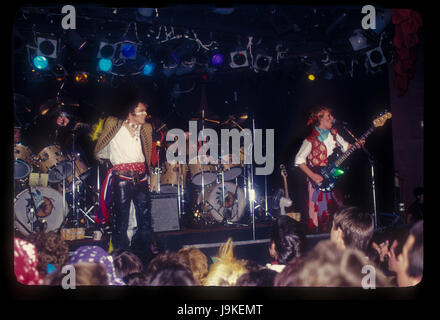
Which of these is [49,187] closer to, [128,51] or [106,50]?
[106,50]

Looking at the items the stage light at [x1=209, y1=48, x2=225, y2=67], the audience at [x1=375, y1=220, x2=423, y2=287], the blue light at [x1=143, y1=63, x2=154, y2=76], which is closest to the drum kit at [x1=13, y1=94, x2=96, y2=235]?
the blue light at [x1=143, y1=63, x2=154, y2=76]

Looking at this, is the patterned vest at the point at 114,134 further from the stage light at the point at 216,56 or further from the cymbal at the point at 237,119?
the stage light at the point at 216,56

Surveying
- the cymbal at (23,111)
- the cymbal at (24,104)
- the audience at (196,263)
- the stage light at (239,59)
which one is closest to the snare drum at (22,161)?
the cymbal at (23,111)

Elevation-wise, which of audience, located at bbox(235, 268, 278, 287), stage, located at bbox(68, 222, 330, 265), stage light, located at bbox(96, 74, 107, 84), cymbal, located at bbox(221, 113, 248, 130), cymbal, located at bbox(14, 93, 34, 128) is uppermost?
stage light, located at bbox(96, 74, 107, 84)

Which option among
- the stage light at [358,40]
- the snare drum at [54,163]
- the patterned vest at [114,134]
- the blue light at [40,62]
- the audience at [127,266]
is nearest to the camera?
the audience at [127,266]

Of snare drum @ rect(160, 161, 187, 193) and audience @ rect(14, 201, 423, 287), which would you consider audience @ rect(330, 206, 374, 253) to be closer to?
audience @ rect(14, 201, 423, 287)

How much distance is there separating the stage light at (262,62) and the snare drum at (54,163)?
3153 mm

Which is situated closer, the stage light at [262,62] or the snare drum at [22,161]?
the snare drum at [22,161]

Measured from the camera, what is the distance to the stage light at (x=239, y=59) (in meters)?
5.61

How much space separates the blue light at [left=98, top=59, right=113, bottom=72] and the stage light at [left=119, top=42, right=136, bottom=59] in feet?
0.62

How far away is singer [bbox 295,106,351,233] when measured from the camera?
458 centimetres

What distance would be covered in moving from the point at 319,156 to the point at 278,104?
1836mm
